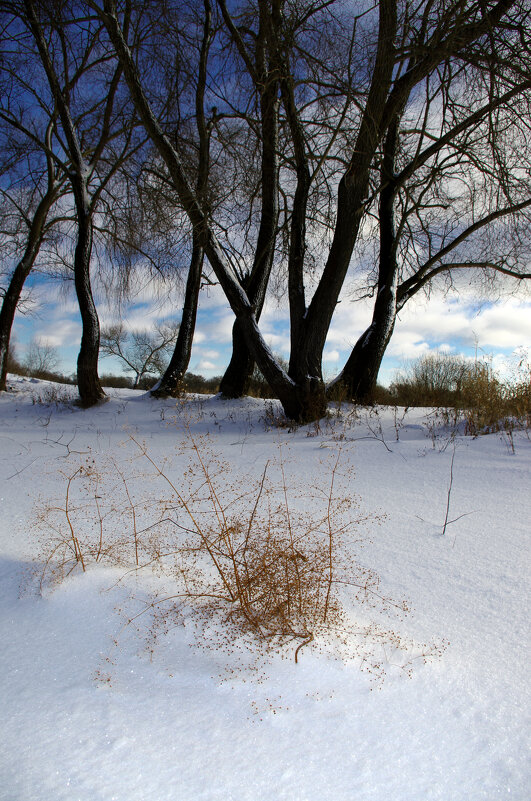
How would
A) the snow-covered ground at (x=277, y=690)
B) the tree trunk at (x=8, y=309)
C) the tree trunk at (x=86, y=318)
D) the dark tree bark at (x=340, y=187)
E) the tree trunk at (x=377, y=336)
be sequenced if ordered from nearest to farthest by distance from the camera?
the snow-covered ground at (x=277, y=690)
the dark tree bark at (x=340, y=187)
the tree trunk at (x=377, y=336)
the tree trunk at (x=86, y=318)
the tree trunk at (x=8, y=309)

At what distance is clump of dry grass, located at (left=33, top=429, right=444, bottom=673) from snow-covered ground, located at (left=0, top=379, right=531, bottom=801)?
0.18 ft

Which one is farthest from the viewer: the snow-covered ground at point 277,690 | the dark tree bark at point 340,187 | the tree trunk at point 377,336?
the tree trunk at point 377,336

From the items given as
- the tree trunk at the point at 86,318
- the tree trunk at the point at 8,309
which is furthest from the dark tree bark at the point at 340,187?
the tree trunk at the point at 8,309

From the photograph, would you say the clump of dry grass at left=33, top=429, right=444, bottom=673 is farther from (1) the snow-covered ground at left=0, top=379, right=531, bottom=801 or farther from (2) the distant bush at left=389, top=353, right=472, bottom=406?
(2) the distant bush at left=389, top=353, right=472, bottom=406

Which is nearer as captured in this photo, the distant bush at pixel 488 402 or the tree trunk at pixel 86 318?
the distant bush at pixel 488 402

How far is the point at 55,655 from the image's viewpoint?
6.23 ft

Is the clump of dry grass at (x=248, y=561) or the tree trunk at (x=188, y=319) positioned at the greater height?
the tree trunk at (x=188, y=319)

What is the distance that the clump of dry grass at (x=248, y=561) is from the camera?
6.56 feet

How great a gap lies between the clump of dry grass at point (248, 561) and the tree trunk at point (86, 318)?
5.72 m

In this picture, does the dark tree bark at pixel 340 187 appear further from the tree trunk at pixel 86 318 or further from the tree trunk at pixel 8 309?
the tree trunk at pixel 8 309

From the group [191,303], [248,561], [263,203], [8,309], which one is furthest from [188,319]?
[248,561]

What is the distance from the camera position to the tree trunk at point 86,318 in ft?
30.6

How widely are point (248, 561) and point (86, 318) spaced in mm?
8360

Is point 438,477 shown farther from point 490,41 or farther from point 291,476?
point 490,41
